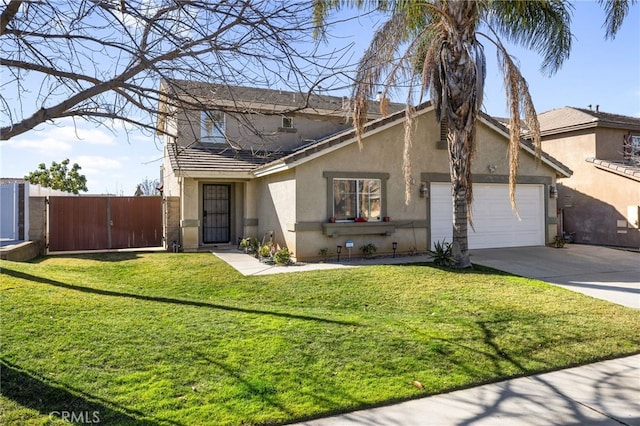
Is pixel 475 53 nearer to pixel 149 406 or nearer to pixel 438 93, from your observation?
pixel 438 93

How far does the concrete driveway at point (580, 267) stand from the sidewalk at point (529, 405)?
14.3 ft

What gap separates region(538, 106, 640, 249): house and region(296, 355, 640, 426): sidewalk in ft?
47.0

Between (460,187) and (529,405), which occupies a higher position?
(460,187)

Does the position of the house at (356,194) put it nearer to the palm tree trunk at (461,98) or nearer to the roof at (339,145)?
the roof at (339,145)

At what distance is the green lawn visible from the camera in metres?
3.97

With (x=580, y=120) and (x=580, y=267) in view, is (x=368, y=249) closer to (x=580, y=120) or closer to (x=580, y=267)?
(x=580, y=267)

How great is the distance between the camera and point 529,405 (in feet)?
13.5

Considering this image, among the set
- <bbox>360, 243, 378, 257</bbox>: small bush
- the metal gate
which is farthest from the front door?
<bbox>360, 243, 378, 257</bbox>: small bush

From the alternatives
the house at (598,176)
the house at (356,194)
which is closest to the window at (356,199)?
the house at (356,194)

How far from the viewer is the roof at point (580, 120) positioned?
17.6 m

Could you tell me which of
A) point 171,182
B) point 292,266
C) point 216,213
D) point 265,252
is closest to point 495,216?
point 292,266

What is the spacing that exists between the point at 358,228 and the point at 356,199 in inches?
39.5

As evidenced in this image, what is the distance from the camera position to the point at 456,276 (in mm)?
10367

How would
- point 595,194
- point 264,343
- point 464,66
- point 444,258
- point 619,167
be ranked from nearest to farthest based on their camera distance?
point 264,343
point 464,66
point 444,258
point 619,167
point 595,194
